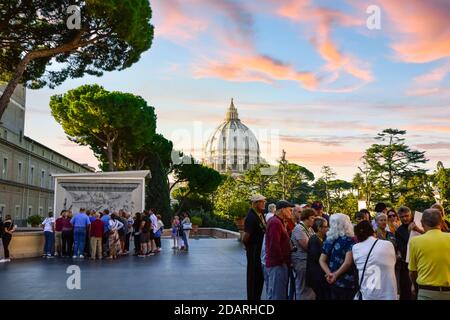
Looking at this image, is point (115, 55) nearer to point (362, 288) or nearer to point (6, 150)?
point (362, 288)

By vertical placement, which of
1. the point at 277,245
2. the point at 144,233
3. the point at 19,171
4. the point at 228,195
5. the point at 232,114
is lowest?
the point at 144,233

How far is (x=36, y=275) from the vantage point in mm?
13273

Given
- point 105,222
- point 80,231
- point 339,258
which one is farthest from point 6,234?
point 339,258

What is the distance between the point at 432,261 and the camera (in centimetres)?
522

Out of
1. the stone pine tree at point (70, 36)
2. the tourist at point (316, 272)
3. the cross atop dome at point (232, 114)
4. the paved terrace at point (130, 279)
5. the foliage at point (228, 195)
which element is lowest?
the paved terrace at point (130, 279)

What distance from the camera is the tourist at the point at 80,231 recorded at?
18.4 meters

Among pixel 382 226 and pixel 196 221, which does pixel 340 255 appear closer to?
pixel 382 226

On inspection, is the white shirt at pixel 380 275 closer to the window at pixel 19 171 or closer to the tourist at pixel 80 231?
the tourist at pixel 80 231

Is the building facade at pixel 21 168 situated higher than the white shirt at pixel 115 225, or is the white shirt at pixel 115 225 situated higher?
the building facade at pixel 21 168

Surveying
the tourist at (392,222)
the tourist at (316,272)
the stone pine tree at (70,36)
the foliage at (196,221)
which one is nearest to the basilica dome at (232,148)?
the foliage at (196,221)

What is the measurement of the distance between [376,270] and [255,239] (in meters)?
3.51

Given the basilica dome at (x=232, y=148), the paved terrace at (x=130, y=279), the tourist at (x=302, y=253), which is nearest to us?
the tourist at (x=302, y=253)

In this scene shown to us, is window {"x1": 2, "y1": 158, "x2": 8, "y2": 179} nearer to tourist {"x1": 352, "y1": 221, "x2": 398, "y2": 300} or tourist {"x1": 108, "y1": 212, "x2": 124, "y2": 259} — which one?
tourist {"x1": 108, "y1": 212, "x2": 124, "y2": 259}

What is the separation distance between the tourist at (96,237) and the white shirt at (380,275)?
1415 centimetres
